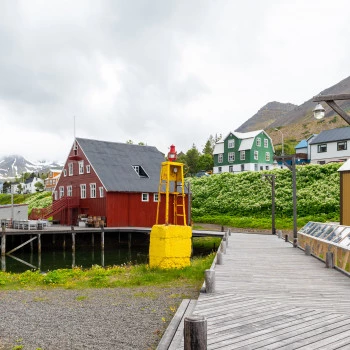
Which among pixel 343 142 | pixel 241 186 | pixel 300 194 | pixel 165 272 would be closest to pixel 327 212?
pixel 300 194

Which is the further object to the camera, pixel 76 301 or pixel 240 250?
pixel 240 250

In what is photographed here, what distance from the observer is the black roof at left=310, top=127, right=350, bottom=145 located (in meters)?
52.5

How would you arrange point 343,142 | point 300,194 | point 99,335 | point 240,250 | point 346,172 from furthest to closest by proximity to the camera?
point 343,142 → point 300,194 → point 346,172 → point 240,250 → point 99,335

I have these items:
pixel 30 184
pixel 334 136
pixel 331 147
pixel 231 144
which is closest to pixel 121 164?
pixel 231 144

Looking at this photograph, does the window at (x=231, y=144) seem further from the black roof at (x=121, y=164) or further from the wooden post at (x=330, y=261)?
the wooden post at (x=330, y=261)

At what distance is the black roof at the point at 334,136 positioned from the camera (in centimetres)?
5247

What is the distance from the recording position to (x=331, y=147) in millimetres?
54031

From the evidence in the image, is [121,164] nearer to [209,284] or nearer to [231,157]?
[231,157]

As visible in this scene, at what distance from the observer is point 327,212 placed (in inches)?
1417

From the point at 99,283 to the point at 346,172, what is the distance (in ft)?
52.9

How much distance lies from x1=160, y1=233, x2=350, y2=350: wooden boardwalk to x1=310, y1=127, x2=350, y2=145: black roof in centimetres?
4392

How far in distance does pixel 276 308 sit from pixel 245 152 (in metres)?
53.1

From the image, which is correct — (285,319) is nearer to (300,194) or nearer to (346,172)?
(346,172)

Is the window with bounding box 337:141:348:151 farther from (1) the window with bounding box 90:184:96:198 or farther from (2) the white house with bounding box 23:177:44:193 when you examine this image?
(2) the white house with bounding box 23:177:44:193
